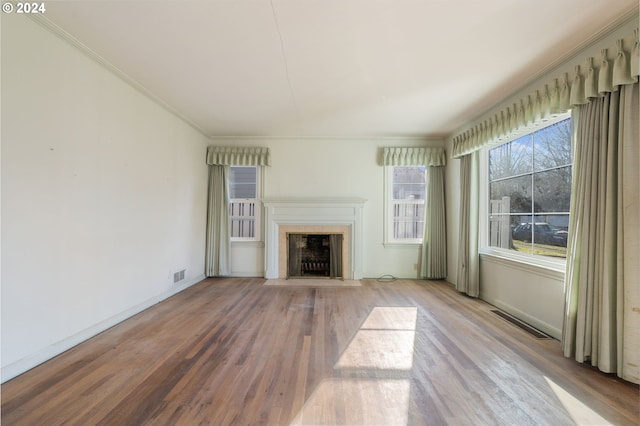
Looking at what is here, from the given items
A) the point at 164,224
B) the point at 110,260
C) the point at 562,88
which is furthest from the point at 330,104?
the point at 110,260

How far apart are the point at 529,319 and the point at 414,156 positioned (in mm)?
2779

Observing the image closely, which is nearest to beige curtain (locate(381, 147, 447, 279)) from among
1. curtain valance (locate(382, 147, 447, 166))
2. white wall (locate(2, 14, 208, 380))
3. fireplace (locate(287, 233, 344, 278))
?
curtain valance (locate(382, 147, 447, 166))

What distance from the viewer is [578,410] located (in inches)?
56.8

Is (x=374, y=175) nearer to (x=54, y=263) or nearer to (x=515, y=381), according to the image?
(x=515, y=381)

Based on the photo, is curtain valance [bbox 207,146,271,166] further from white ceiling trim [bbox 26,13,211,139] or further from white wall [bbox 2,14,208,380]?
white wall [bbox 2,14,208,380]

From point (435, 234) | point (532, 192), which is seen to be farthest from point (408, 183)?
point (532, 192)

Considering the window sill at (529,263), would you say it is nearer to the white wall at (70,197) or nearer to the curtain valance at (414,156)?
the curtain valance at (414,156)

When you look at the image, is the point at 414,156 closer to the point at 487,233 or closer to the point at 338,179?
the point at 338,179

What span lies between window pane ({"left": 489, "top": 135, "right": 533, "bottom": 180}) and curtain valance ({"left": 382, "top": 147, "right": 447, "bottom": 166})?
950 millimetres

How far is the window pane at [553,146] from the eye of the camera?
2342 mm

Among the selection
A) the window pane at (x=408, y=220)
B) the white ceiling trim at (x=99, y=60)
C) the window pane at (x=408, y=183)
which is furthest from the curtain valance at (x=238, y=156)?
the window pane at (x=408, y=220)

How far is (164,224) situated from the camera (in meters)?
3.27

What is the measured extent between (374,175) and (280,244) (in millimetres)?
2081

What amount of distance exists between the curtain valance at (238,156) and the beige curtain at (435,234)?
2.95 m
